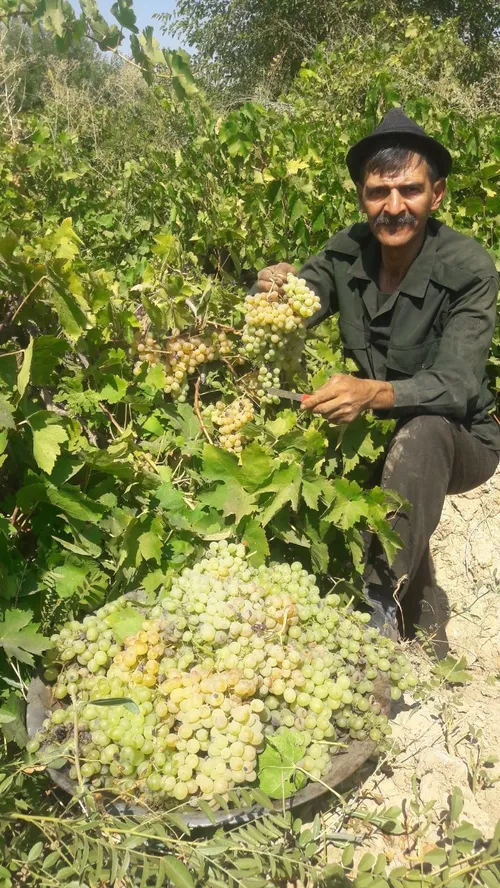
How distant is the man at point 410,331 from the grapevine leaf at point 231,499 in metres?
0.43

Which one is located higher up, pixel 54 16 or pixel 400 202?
pixel 54 16

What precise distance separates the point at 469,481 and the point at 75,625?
193cm

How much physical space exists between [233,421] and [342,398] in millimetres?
714

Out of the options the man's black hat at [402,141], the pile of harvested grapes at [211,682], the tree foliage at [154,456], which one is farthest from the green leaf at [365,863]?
the man's black hat at [402,141]

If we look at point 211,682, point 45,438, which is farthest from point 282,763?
point 45,438

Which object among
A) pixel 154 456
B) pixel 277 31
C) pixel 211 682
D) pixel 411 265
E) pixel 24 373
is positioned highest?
pixel 277 31

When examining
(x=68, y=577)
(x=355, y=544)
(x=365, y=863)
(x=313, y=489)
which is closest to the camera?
(x=365, y=863)

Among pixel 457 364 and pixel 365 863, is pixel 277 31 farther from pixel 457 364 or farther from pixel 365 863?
pixel 365 863

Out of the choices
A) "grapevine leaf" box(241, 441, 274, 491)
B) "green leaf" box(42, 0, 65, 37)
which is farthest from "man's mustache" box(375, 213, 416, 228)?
"green leaf" box(42, 0, 65, 37)

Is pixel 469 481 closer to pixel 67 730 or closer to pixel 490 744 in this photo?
pixel 490 744

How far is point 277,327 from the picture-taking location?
2721 millimetres

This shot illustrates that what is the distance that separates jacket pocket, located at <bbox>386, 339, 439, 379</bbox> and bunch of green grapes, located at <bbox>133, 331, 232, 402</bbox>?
826mm

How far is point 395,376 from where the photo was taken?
10.1ft

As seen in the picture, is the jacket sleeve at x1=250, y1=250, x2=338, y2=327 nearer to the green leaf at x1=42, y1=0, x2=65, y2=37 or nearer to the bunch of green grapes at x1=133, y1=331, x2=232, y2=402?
the bunch of green grapes at x1=133, y1=331, x2=232, y2=402
